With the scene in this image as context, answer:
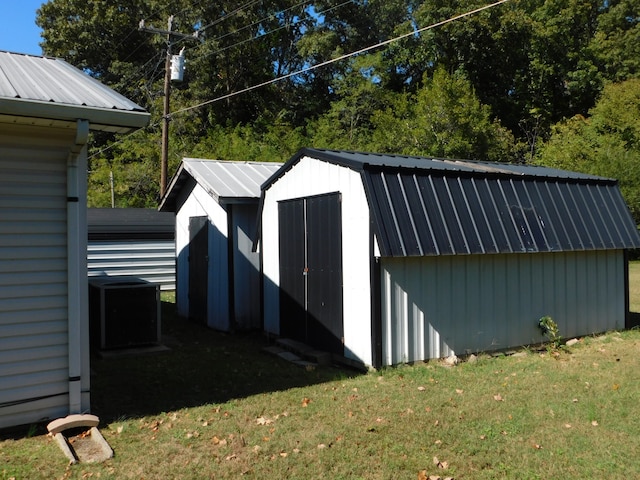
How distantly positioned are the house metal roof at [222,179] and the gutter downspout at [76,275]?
4.64 m

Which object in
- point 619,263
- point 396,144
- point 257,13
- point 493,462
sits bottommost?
point 493,462

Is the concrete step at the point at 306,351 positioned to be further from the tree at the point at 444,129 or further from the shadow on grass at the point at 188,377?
the tree at the point at 444,129

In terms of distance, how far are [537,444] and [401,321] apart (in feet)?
8.82

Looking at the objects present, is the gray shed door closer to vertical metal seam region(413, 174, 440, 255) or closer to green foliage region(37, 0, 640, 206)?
vertical metal seam region(413, 174, 440, 255)

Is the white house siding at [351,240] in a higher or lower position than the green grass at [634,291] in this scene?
higher

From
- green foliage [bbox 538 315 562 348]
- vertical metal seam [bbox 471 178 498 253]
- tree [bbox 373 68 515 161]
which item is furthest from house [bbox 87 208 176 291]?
tree [bbox 373 68 515 161]

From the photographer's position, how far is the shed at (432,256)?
23.4ft

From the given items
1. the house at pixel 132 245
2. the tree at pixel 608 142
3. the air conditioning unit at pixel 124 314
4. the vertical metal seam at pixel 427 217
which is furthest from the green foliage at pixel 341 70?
the vertical metal seam at pixel 427 217

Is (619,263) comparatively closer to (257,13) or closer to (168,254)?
(168,254)

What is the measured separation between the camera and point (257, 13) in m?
33.0

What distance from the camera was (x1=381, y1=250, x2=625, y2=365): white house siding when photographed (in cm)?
721

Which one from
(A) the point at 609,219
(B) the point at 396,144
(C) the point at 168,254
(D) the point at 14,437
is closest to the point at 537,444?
(D) the point at 14,437

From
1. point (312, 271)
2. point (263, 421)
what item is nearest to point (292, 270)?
point (312, 271)

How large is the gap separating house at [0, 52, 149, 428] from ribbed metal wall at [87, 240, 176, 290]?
1084 cm
